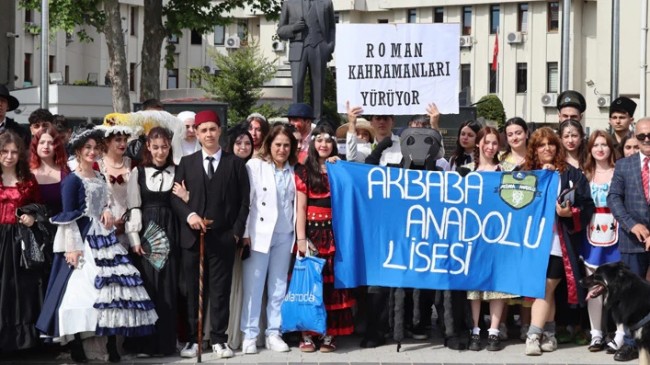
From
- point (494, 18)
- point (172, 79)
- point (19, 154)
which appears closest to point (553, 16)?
point (494, 18)

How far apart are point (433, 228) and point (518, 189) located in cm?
86

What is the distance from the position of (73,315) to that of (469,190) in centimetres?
375

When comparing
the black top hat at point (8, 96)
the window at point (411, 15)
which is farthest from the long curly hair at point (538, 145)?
the window at point (411, 15)

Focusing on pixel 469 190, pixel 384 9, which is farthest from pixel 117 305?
pixel 384 9

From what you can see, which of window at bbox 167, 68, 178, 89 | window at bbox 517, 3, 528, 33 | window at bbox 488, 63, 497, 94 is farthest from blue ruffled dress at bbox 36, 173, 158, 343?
window at bbox 167, 68, 178, 89

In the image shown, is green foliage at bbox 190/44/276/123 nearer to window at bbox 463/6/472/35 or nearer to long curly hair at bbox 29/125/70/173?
window at bbox 463/6/472/35

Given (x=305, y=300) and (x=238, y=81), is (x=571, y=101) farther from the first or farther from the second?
(x=238, y=81)

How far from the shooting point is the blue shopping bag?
37.3 feet

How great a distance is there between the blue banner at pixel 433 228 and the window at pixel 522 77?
6035 centimetres

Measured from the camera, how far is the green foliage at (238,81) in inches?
2144

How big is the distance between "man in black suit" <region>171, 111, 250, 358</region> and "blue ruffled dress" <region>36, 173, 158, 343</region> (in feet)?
1.86

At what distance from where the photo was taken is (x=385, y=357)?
1136 centimetres

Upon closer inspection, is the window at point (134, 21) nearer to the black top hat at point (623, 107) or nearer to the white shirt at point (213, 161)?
the black top hat at point (623, 107)

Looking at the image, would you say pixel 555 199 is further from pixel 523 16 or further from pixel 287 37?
pixel 523 16
